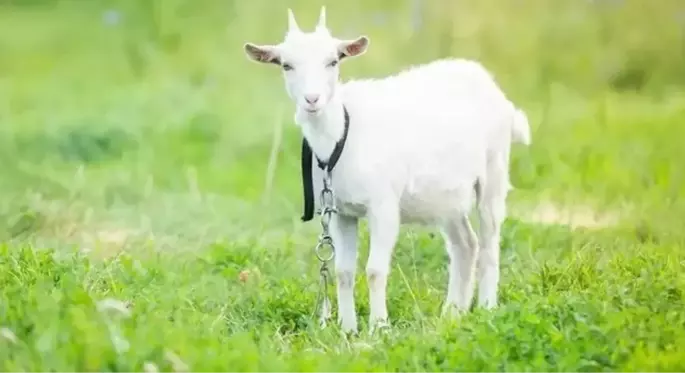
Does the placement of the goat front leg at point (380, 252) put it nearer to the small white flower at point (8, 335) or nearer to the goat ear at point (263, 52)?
the goat ear at point (263, 52)

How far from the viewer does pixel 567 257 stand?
3.89 m

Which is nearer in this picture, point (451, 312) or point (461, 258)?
point (451, 312)

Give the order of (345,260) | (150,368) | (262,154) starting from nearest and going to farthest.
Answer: (150,368) < (345,260) < (262,154)

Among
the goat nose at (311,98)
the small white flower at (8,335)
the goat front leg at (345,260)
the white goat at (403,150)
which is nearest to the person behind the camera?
the small white flower at (8,335)

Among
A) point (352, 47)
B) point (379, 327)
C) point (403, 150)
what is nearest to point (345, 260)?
point (379, 327)

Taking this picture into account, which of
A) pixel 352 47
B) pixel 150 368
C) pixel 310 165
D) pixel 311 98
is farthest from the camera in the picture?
pixel 310 165

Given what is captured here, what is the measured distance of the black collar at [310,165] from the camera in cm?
320

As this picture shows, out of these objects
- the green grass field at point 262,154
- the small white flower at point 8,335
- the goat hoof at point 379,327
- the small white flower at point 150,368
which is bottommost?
the goat hoof at point 379,327

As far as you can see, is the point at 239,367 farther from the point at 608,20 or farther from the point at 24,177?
the point at 608,20

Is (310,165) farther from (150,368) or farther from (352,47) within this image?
(150,368)

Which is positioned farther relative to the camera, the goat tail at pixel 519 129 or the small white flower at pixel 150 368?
the goat tail at pixel 519 129

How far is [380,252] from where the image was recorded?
10.8 ft

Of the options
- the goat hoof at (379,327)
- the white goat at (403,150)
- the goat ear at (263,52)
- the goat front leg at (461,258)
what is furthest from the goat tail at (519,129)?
the goat ear at (263,52)

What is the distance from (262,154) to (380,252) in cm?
132
